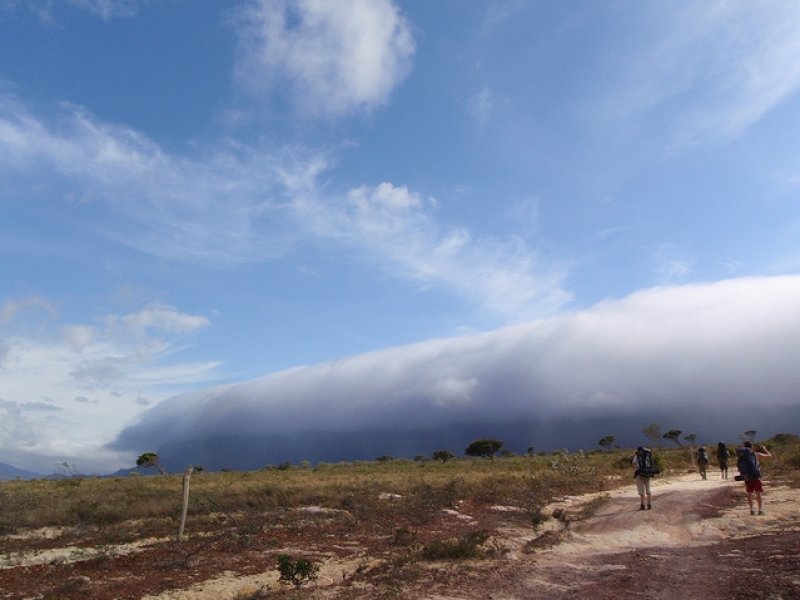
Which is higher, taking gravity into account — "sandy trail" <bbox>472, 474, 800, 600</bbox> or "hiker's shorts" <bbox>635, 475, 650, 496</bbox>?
"hiker's shorts" <bbox>635, 475, 650, 496</bbox>

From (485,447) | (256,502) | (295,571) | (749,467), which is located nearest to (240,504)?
(256,502)

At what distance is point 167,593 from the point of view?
36.9 ft

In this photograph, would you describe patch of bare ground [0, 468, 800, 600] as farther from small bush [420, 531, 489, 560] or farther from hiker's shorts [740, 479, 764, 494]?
hiker's shorts [740, 479, 764, 494]

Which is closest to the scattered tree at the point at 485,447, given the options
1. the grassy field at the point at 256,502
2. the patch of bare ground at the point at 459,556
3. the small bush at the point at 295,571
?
the grassy field at the point at 256,502

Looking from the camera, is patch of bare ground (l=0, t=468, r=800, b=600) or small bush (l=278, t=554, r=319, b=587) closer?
patch of bare ground (l=0, t=468, r=800, b=600)

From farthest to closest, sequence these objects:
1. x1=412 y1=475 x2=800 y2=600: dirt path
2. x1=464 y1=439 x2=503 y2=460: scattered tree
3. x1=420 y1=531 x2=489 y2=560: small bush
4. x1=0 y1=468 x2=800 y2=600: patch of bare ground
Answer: x1=464 y1=439 x2=503 y2=460: scattered tree
x1=420 y1=531 x2=489 y2=560: small bush
x1=0 y1=468 x2=800 y2=600: patch of bare ground
x1=412 y1=475 x2=800 y2=600: dirt path

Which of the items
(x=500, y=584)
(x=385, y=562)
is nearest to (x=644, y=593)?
(x=500, y=584)

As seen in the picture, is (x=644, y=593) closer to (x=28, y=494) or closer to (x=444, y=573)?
(x=444, y=573)

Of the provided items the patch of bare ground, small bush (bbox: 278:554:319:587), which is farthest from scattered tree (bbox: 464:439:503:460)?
small bush (bbox: 278:554:319:587)

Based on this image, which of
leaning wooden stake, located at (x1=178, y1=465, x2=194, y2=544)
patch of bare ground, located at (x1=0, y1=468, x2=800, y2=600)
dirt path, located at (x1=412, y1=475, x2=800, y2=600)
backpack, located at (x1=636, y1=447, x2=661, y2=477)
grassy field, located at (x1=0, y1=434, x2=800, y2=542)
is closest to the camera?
dirt path, located at (x1=412, y1=475, x2=800, y2=600)

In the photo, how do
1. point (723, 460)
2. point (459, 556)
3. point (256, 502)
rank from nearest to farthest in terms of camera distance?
point (459, 556), point (256, 502), point (723, 460)

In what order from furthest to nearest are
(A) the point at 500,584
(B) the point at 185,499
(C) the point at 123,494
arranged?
(C) the point at 123,494
(B) the point at 185,499
(A) the point at 500,584

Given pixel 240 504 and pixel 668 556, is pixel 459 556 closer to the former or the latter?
pixel 668 556

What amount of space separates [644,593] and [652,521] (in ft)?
25.4
